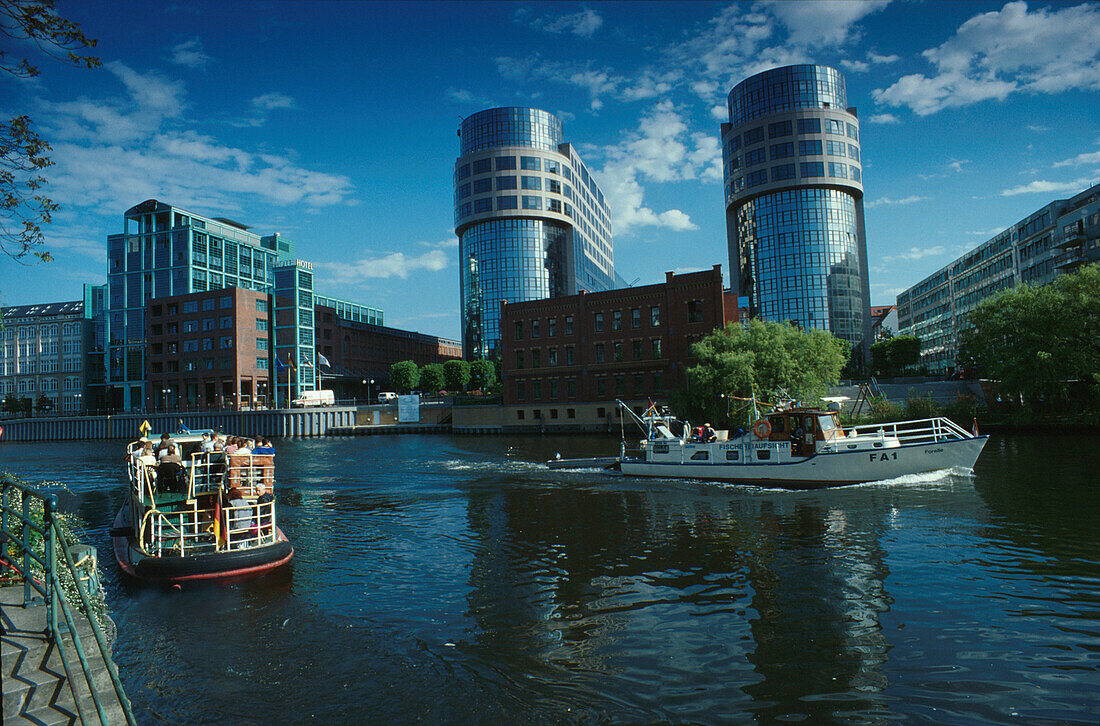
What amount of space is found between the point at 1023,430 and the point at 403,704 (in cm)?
5906

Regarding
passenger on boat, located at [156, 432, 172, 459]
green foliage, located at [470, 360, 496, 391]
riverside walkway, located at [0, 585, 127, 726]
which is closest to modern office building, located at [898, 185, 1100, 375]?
passenger on boat, located at [156, 432, 172, 459]

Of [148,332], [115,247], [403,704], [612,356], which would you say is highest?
[115,247]

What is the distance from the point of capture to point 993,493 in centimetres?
2467

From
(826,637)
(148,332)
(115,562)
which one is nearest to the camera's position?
(826,637)

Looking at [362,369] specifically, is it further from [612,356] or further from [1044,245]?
[1044,245]

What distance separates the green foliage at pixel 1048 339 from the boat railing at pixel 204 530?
173ft

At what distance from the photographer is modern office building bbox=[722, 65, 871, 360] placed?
115250 mm

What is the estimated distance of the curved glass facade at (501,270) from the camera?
132 meters

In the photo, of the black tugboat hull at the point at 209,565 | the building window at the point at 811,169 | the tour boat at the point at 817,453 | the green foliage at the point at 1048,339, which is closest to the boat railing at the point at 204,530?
the black tugboat hull at the point at 209,565

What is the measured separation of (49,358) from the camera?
13000cm

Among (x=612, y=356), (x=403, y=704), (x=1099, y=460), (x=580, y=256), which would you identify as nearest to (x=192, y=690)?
(x=403, y=704)

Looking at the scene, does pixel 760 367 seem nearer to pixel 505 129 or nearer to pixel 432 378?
pixel 432 378

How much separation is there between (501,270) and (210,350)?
191ft

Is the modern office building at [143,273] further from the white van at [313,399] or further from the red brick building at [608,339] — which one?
the red brick building at [608,339]
